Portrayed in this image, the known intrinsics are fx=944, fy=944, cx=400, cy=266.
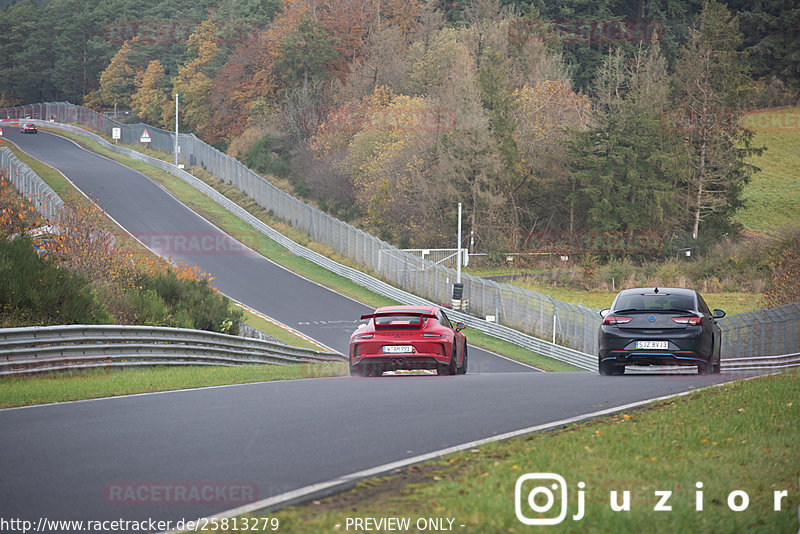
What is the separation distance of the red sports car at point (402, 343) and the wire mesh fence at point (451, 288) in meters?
16.3

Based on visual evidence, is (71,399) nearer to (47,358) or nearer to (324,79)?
(47,358)

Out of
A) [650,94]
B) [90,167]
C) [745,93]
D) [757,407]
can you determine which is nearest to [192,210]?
[90,167]

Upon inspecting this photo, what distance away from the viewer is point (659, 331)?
1625 cm

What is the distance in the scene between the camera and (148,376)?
17.9m

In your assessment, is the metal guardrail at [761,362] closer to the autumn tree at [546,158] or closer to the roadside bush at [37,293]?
the roadside bush at [37,293]

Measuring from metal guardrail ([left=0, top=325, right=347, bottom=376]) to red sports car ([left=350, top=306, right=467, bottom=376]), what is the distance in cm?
510

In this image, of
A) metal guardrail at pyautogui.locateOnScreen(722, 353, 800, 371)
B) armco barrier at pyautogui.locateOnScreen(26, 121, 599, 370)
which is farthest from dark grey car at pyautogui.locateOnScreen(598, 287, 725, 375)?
armco barrier at pyautogui.locateOnScreen(26, 121, 599, 370)

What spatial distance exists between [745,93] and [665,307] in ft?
241

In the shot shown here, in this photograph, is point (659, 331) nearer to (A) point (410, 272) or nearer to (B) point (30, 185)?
(A) point (410, 272)

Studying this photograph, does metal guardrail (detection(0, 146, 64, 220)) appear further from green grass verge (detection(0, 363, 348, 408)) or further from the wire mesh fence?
green grass verge (detection(0, 363, 348, 408))

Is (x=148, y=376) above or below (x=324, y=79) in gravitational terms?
below

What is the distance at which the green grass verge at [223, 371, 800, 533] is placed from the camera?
20.2ft

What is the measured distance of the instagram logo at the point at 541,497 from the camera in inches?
244

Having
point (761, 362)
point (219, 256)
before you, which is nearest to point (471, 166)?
point (219, 256)
